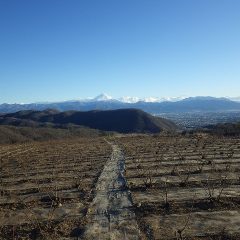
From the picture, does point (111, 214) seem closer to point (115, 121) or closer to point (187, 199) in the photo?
point (187, 199)

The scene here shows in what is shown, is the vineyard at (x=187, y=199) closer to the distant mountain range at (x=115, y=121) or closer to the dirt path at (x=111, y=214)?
the dirt path at (x=111, y=214)

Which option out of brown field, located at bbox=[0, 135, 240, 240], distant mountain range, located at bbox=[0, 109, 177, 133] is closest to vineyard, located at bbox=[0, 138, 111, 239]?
brown field, located at bbox=[0, 135, 240, 240]

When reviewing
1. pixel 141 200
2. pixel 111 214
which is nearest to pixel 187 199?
pixel 141 200

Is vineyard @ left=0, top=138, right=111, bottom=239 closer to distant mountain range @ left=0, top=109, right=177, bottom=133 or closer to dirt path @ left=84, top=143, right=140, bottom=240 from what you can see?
dirt path @ left=84, top=143, right=140, bottom=240

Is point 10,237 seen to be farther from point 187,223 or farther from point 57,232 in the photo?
point 187,223

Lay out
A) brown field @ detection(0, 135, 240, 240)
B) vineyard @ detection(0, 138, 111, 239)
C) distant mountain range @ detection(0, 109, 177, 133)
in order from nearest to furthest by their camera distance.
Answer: brown field @ detection(0, 135, 240, 240) → vineyard @ detection(0, 138, 111, 239) → distant mountain range @ detection(0, 109, 177, 133)

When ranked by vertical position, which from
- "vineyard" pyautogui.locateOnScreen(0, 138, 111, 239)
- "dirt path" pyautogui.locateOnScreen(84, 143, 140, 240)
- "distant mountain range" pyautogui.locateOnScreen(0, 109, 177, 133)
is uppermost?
"dirt path" pyautogui.locateOnScreen(84, 143, 140, 240)

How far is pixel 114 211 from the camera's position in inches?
549

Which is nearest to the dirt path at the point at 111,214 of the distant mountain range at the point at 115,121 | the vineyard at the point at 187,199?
the vineyard at the point at 187,199

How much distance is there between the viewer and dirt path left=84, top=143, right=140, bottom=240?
11688mm

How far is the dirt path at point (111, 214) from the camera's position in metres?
11.7

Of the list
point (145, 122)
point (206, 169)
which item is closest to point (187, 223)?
point (206, 169)

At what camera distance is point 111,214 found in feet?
44.7

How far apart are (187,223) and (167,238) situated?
1.26 meters
